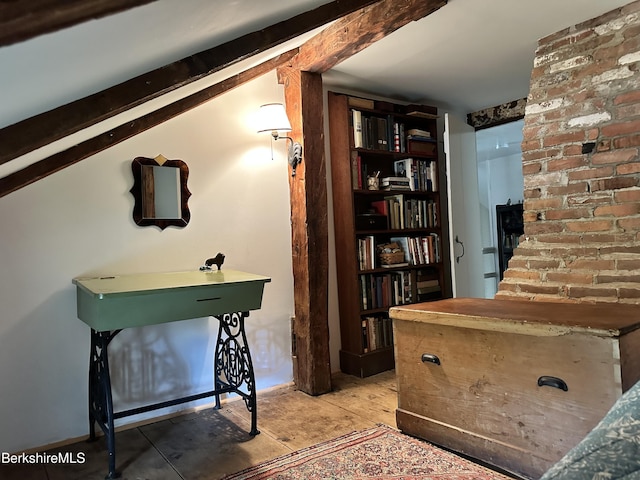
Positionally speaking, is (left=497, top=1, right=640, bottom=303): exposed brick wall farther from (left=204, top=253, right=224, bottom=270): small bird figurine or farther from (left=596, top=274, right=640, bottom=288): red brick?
(left=204, top=253, right=224, bottom=270): small bird figurine

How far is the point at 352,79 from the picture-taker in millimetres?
3436

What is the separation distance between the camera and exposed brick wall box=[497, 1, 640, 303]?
2.28m

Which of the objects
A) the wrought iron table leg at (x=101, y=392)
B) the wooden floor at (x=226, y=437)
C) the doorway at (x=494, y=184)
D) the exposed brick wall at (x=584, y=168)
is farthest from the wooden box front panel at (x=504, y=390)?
the doorway at (x=494, y=184)

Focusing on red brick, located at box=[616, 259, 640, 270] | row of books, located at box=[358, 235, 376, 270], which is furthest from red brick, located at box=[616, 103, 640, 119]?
row of books, located at box=[358, 235, 376, 270]

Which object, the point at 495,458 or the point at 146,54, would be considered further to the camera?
the point at 495,458

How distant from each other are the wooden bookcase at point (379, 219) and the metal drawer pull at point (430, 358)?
1228 mm

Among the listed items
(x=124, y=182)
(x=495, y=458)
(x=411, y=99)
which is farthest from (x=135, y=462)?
(x=411, y=99)

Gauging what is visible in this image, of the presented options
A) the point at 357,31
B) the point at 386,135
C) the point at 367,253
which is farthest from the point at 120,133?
the point at 386,135

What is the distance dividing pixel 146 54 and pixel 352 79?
94.0 inches

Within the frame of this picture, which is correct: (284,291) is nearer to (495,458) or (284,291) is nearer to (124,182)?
(124,182)

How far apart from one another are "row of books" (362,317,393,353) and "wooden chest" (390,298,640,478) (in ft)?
3.69

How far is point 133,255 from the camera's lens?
8.66 ft

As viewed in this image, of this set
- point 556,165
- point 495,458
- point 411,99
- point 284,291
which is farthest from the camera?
point 411,99

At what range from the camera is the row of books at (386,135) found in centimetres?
348
